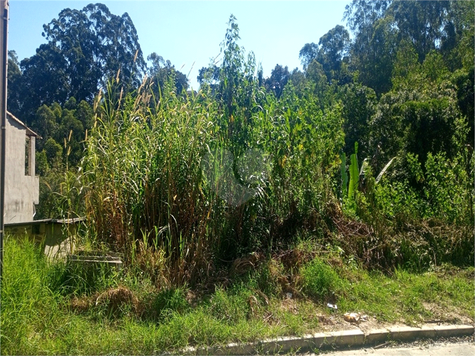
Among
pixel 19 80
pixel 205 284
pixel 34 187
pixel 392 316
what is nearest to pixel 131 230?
pixel 205 284

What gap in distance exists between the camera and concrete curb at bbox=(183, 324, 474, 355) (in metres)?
4.57

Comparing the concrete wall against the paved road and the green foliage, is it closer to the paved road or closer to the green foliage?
the green foliage

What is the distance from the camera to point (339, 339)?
493cm

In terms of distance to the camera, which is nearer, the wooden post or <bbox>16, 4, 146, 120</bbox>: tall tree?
the wooden post

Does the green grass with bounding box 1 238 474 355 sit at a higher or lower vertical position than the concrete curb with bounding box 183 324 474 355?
higher

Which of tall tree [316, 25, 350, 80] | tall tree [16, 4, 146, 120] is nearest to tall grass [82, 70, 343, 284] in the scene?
tall tree [16, 4, 146, 120]

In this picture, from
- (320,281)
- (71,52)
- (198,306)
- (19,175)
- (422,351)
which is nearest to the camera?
(422,351)

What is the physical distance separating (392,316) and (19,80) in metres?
25.3

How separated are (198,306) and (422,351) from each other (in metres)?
2.61

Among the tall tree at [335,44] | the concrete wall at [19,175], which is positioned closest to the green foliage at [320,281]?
the concrete wall at [19,175]

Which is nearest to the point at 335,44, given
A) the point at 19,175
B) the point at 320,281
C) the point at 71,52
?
the point at 71,52

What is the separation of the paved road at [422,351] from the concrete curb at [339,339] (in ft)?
0.42

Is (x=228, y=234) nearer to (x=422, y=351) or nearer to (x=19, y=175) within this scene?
(x=422, y=351)

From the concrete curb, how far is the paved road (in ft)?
0.42
